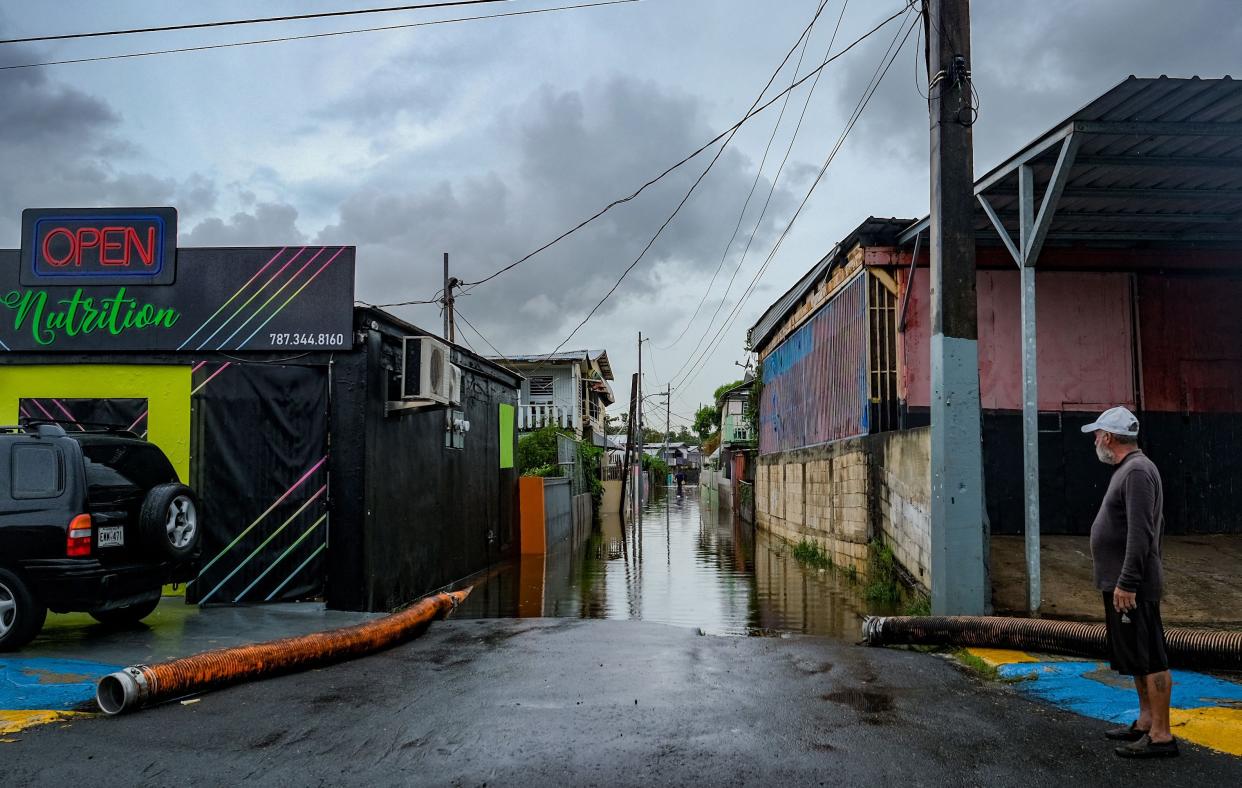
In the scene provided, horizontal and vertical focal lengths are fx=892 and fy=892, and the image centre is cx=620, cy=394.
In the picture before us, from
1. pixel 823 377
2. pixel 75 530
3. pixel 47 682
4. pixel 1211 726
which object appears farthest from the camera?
pixel 823 377

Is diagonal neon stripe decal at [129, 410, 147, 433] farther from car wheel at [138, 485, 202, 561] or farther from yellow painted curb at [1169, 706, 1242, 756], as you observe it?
yellow painted curb at [1169, 706, 1242, 756]

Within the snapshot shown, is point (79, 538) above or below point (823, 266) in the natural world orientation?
below

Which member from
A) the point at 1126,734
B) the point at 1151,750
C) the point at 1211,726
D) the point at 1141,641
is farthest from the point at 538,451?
the point at 1151,750

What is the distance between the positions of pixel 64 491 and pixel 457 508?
23.0 feet

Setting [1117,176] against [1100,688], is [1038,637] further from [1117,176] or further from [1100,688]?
[1117,176]

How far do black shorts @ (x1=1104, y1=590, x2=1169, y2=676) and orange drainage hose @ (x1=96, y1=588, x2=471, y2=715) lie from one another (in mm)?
5187

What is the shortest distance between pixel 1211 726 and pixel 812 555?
12.1 m

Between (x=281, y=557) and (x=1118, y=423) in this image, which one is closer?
(x=1118, y=423)

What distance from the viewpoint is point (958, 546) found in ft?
25.8

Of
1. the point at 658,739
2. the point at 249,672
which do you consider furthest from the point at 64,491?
the point at 658,739

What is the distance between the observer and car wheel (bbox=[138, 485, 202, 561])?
714cm

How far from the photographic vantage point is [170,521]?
23.9 ft

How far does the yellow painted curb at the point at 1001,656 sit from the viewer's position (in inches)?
256

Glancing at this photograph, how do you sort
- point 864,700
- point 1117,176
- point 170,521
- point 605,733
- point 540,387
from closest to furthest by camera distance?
point 605,733 < point 864,700 < point 170,521 < point 1117,176 < point 540,387
